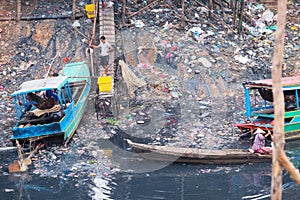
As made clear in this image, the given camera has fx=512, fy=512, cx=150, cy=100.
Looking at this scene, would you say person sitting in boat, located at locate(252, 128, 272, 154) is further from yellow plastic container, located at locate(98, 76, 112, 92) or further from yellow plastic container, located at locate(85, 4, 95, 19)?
yellow plastic container, located at locate(85, 4, 95, 19)

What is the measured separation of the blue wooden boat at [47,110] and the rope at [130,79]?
3.93 feet

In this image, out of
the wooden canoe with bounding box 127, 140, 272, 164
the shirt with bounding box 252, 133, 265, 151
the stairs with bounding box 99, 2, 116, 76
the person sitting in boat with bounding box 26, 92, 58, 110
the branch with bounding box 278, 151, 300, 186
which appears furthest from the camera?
the stairs with bounding box 99, 2, 116, 76

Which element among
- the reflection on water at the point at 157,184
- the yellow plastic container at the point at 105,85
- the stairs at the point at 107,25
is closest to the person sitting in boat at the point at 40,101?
the yellow plastic container at the point at 105,85

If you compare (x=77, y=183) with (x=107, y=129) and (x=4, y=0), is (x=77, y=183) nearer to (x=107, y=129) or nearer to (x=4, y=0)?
(x=107, y=129)

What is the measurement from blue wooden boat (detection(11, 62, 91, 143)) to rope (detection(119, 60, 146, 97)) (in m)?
1.20

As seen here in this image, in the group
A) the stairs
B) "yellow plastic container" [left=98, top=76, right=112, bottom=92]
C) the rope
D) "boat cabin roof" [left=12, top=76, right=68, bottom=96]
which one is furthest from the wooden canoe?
the stairs

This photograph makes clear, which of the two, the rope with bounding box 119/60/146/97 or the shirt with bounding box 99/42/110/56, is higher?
the shirt with bounding box 99/42/110/56

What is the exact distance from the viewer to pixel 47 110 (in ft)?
31.2

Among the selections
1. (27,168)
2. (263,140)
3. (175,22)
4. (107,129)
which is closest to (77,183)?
(27,168)

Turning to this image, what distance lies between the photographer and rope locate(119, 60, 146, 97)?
11.4 meters

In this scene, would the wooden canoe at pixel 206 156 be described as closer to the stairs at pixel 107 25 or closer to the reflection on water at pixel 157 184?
the reflection on water at pixel 157 184

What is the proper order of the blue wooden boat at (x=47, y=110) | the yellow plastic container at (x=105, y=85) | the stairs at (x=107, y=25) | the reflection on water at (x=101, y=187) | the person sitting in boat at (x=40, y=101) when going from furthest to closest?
1. the stairs at (x=107, y=25)
2. the yellow plastic container at (x=105, y=85)
3. the person sitting in boat at (x=40, y=101)
4. the blue wooden boat at (x=47, y=110)
5. the reflection on water at (x=101, y=187)

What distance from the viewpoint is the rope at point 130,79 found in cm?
1141

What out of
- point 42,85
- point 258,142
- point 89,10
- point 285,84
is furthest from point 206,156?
point 89,10
